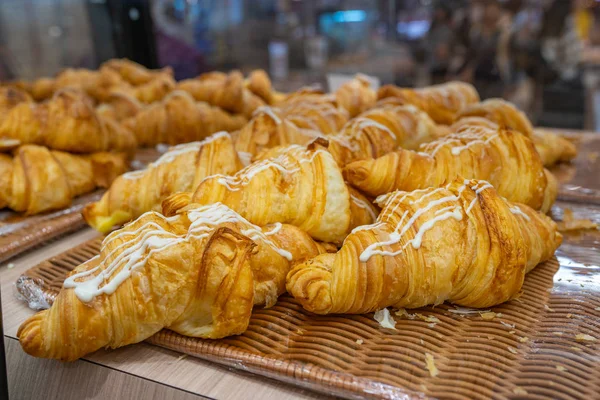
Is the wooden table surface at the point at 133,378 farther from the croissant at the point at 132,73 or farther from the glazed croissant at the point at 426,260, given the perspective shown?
the croissant at the point at 132,73

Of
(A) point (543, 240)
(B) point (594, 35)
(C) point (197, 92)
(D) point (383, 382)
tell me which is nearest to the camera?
(D) point (383, 382)

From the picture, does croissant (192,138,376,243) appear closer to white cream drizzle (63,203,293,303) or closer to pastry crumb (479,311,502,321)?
white cream drizzle (63,203,293,303)

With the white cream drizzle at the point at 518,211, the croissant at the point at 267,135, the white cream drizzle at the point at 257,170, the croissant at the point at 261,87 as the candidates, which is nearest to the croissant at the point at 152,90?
the croissant at the point at 261,87

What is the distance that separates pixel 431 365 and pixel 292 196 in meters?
0.56

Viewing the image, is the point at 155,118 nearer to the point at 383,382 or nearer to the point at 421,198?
the point at 421,198

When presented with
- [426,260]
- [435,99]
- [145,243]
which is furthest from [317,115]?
[145,243]

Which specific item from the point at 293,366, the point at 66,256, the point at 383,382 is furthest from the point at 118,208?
the point at 383,382

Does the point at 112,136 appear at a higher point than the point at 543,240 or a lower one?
higher

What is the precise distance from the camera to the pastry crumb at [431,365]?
112 cm

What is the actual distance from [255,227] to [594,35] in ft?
11.3

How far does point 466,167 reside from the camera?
1.67 meters

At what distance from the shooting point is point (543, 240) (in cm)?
151

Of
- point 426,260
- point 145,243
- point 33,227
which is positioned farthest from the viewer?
point 33,227

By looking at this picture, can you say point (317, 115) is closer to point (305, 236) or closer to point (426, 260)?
point (305, 236)
